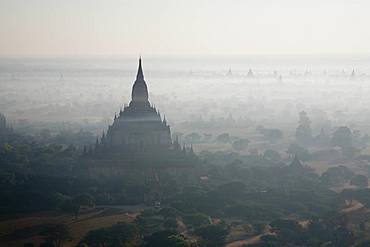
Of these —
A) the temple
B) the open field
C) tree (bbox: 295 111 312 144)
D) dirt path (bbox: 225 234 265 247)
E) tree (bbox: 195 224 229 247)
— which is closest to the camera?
tree (bbox: 195 224 229 247)

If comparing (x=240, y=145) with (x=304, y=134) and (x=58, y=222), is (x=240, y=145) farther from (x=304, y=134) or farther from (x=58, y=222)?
(x=58, y=222)

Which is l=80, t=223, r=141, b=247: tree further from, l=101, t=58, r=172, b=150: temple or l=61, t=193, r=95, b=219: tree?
l=101, t=58, r=172, b=150: temple

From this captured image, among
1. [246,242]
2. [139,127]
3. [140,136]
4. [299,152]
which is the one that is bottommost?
[299,152]

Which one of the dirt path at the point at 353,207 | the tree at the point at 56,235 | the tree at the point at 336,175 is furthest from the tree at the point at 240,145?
the tree at the point at 56,235

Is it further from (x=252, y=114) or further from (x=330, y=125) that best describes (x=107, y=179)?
(x=252, y=114)

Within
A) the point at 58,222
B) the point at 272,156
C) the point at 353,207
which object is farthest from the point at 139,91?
the point at 353,207

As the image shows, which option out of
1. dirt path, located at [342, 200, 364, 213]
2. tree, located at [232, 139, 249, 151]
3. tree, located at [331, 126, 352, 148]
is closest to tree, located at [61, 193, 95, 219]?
dirt path, located at [342, 200, 364, 213]
